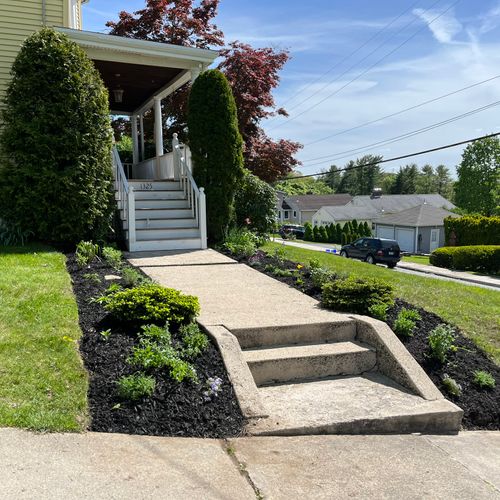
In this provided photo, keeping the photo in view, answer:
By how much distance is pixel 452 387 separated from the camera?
4.42 metres

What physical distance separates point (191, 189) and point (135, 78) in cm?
414

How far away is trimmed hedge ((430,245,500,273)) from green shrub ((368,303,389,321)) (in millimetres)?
25572

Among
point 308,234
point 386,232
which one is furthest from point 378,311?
point 308,234

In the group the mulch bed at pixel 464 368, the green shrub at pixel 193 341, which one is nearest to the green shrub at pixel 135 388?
the green shrub at pixel 193 341

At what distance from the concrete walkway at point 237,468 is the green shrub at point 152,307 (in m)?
1.44

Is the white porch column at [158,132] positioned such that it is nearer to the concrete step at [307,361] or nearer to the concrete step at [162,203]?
the concrete step at [162,203]

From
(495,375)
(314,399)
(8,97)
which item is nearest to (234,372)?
(314,399)

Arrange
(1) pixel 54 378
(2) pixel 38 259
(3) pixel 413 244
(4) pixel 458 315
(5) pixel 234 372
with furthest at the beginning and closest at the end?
(3) pixel 413 244 → (2) pixel 38 259 → (4) pixel 458 315 → (5) pixel 234 372 → (1) pixel 54 378

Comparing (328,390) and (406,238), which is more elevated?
(328,390)

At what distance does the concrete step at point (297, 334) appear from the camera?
15.7 ft

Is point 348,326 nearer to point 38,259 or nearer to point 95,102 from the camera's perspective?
point 38,259

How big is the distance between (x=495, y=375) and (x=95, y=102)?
7.53 meters

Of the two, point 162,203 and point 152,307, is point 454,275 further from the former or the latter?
→ point 152,307

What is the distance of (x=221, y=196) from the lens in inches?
408
